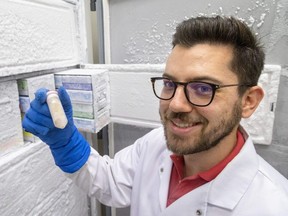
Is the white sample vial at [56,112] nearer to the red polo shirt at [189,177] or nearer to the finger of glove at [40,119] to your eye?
the finger of glove at [40,119]

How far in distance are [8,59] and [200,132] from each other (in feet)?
2.03

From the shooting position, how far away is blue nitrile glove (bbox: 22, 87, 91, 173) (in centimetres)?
66

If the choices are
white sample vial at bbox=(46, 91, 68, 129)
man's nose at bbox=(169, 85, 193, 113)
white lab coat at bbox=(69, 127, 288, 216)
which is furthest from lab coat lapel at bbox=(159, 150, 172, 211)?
white sample vial at bbox=(46, 91, 68, 129)

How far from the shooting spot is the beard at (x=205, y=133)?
2.00 feet

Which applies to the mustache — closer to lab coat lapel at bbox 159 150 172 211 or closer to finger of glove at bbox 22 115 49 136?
lab coat lapel at bbox 159 150 172 211

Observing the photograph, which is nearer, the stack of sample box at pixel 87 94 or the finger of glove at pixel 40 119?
the finger of glove at pixel 40 119

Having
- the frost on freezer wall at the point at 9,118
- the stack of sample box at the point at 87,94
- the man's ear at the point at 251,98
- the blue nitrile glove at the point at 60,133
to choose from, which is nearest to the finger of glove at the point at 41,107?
the blue nitrile glove at the point at 60,133

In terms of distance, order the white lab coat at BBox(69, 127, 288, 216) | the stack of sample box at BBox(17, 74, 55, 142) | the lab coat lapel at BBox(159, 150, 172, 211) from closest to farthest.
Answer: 1. the white lab coat at BBox(69, 127, 288, 216)
2. the lab coat lapel at BBox(159, 150, 172, 211)
3. the stack of sample box at BBox(17, 74, 55, 142)

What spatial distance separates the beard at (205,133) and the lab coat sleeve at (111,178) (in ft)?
0.96

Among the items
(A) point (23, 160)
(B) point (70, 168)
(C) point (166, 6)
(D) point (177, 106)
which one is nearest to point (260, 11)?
(C) point (166, 6)

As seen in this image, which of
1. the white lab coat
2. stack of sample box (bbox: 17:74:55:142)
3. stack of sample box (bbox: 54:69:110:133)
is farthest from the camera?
stack of sample box (bbox: 54:69:110:133)

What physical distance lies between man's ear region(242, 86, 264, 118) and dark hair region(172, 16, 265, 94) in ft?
0.07

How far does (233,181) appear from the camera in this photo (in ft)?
2.02

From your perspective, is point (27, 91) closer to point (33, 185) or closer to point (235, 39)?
point (33, 185)
